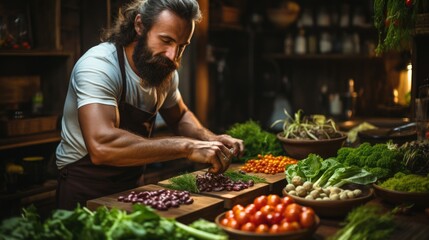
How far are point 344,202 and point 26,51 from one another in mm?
2887

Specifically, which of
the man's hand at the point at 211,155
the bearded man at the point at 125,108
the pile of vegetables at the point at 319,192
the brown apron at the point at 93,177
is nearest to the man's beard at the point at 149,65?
the bearded man at the point at 125,108

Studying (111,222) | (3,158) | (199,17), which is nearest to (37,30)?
(3,158)

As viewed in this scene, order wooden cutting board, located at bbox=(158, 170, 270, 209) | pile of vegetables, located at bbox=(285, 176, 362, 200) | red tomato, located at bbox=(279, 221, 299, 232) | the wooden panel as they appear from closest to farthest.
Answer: red tomato, located at bbox=(279, 221, 299, 232) < pile of vegetables, located at bbox=(285, 176, 362, 200) < wooden cutting board, located at bbox=(158, 170, 270, 209) < the wooden panel

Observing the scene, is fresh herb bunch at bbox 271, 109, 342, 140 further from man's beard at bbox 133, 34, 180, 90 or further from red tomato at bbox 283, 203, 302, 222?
red tomato at bbox 283, 203, 302, 222

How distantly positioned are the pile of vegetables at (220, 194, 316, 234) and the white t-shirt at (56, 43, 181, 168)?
1096 mm

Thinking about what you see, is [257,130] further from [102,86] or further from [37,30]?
[37,30]

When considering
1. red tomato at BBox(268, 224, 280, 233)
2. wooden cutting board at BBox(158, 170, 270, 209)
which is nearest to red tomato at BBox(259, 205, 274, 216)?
red tomato at BBox(268, 224, 280, 233)

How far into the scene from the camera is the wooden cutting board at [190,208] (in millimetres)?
2396

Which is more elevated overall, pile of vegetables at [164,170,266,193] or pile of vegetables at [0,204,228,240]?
pile of vegetables at [0,204,228,240]

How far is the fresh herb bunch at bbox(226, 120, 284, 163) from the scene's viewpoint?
3799mm

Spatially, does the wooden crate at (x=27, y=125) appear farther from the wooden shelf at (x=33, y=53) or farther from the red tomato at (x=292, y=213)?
the red tomato at (x=292, y=213)

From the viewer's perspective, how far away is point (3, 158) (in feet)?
14.9

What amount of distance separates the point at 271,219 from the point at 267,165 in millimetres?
1207

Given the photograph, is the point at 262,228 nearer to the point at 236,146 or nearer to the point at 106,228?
the point at 106,228
